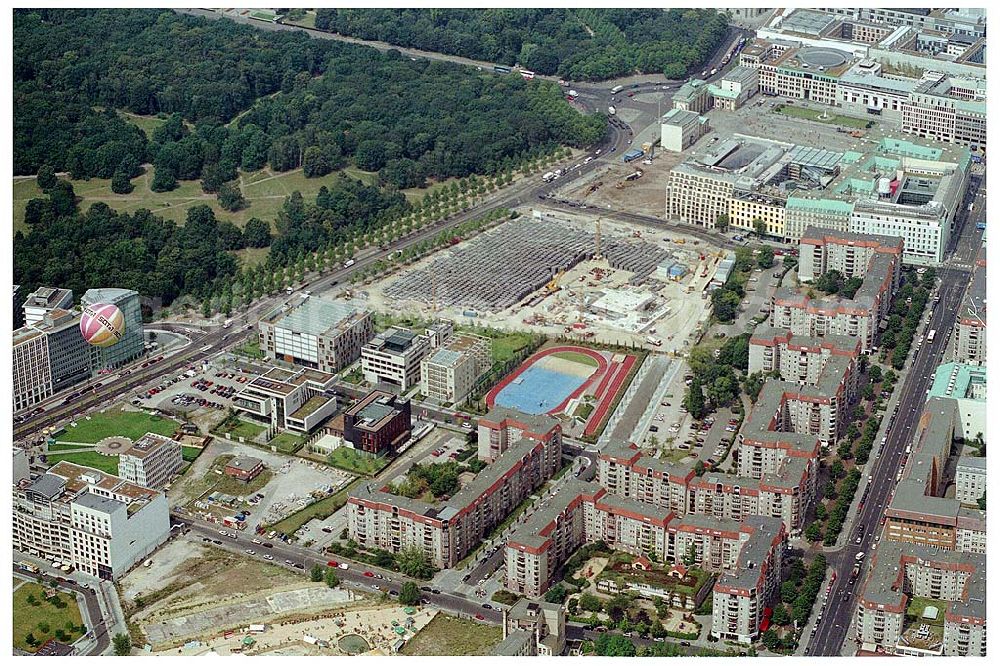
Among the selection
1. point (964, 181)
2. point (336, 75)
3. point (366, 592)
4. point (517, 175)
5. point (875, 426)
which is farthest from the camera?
point (336, 75)

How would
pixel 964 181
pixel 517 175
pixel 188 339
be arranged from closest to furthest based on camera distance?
1. pixel 188 339
2. pixel 964 181
3. pixel 517 175

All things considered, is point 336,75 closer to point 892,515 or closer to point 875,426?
point 875,426

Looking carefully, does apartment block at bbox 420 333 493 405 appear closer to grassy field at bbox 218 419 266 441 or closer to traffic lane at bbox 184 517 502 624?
grassy field at bbox 218 419 266 441

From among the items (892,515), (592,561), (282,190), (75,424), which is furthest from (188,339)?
(892,515)

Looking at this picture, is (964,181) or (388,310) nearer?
(388,310)

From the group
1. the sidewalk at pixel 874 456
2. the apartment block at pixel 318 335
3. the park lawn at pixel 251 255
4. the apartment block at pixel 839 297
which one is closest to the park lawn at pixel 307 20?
the park lawn at pixel 251 255

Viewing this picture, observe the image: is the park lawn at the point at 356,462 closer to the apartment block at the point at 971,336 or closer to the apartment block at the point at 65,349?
the apartment block at the point at 65,349
